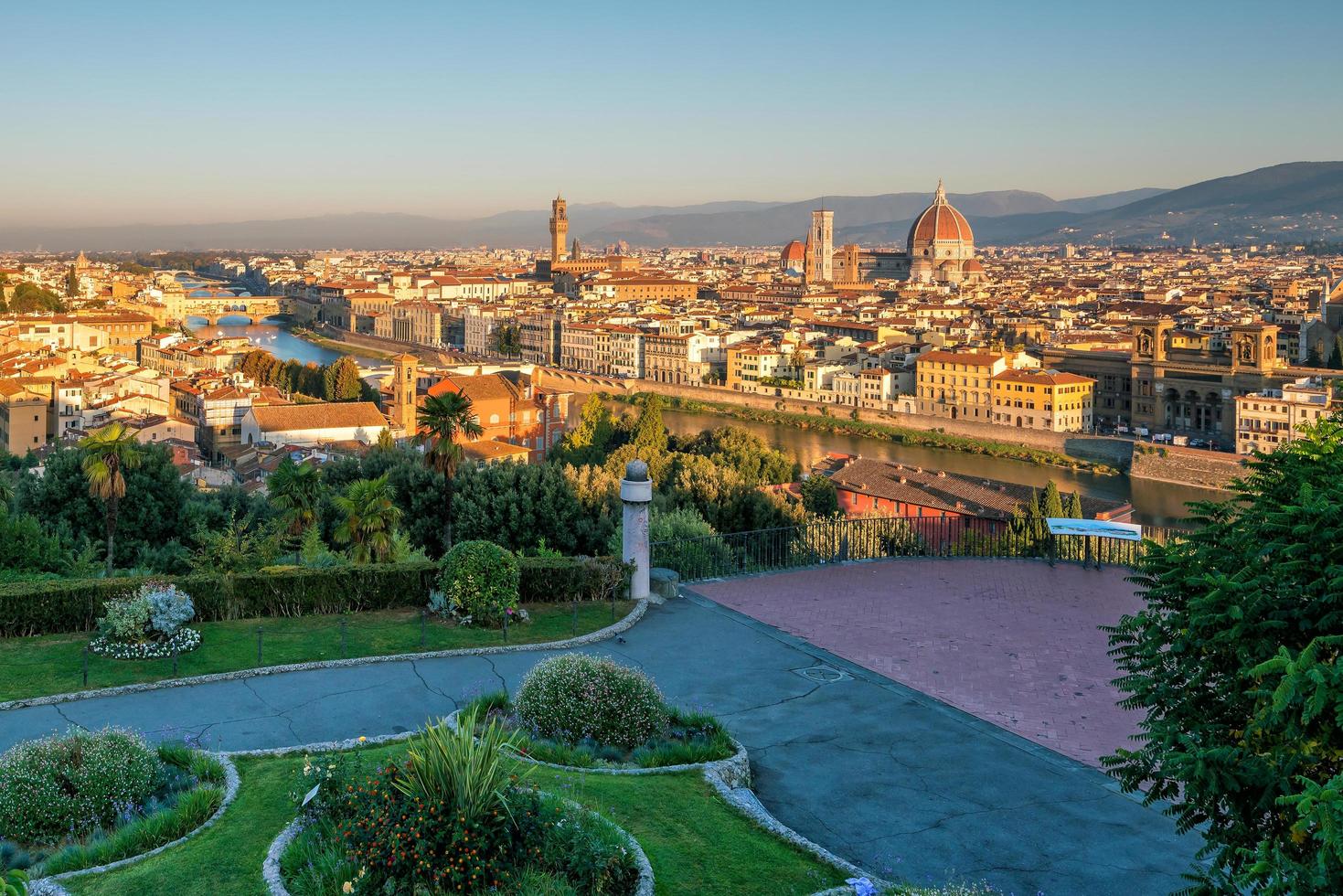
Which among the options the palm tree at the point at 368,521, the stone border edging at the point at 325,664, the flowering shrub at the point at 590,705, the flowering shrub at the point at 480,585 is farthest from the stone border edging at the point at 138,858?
the palm tree at the point at 368,521

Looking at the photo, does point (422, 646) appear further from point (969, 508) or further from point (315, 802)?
point (969, 508)

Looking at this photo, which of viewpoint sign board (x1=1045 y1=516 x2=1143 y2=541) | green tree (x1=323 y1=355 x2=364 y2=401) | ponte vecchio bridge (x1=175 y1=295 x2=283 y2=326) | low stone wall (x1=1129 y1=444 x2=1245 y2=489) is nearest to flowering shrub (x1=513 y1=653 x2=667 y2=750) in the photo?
viewpoint sign board (x1=1045 y1=516 x2=1143 y2=541)

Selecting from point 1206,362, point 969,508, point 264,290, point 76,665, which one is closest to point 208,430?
point 969,508

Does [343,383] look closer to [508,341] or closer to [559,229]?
[508,341]

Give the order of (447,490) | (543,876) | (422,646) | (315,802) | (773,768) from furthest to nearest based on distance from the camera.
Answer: (447,490) → (422,646) → (773,768) → (315,802) → (543,876)

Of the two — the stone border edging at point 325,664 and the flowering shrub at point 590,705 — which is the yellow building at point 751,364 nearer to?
the stone border edging at point 325,664

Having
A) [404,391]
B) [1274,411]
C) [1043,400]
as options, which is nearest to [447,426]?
[404,391]
